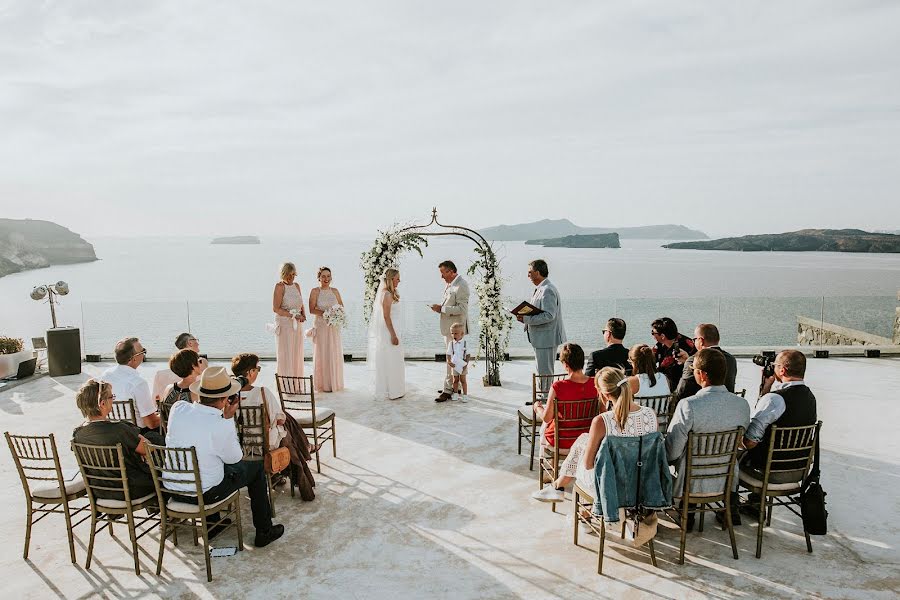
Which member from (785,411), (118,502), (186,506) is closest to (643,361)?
(785,411)

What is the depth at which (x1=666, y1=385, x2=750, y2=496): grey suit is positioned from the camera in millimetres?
3957

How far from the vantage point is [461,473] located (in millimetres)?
5602

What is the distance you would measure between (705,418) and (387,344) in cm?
474

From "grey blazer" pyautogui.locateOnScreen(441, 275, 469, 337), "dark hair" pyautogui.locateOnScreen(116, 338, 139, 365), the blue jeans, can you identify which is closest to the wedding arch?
"grey blazer" pyautogui.locateOnScreen(441, 275, 469, 337)

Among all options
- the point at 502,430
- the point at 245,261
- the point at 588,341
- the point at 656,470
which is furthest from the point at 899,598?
the point at 245,261

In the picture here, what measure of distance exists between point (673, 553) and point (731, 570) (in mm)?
372

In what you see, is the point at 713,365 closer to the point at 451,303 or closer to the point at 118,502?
the point at 118,502

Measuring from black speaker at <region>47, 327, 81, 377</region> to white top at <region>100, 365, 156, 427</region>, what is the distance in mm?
5555

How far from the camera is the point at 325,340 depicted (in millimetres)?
8438

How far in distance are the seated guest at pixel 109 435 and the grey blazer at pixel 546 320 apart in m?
4.41

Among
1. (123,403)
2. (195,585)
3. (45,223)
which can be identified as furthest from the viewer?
(45,223)

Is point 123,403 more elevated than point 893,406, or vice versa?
point 123,403

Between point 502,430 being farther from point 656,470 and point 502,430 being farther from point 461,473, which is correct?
point 656,470

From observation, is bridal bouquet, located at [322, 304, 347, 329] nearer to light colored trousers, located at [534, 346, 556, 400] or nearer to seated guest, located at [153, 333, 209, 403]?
light colored trousers, located at [534, 346, 556, 400]
